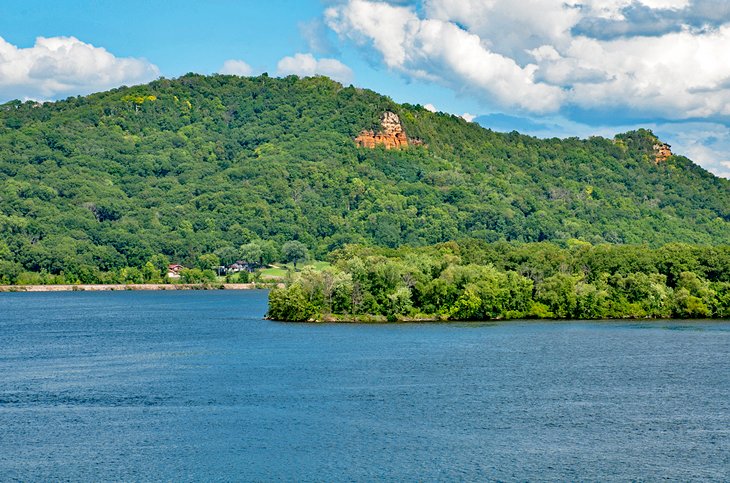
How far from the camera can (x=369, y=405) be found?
6366cm

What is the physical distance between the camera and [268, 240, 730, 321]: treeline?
117 metres

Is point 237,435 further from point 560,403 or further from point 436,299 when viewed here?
point 436,299

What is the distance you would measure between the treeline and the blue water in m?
10.0

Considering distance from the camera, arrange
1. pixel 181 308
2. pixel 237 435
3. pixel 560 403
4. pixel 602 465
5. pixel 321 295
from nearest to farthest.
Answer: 1. pixel 602 465
2. pixel 237 435
3. pixel 560 403
4. pixel 321 295
5. pixel 181 308

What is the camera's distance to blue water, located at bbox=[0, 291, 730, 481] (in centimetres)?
5012

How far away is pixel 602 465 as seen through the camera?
163 ft

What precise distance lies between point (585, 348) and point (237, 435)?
4469 cm

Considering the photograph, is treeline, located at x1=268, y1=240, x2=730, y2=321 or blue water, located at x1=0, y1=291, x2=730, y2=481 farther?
treeline, located at x1=268, y1=240, x2=730, y2=321

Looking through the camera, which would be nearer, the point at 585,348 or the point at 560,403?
the point at 560,403

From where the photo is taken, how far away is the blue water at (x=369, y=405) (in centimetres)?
5012

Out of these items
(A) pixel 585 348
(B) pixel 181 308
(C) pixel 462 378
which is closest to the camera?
(C) pixel 462 378

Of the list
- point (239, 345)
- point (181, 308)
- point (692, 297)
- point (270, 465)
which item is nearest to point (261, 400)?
point (270, 465)

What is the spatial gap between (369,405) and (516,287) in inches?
2424

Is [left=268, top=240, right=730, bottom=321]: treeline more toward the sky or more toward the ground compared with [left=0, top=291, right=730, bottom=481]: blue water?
more toward the sky
